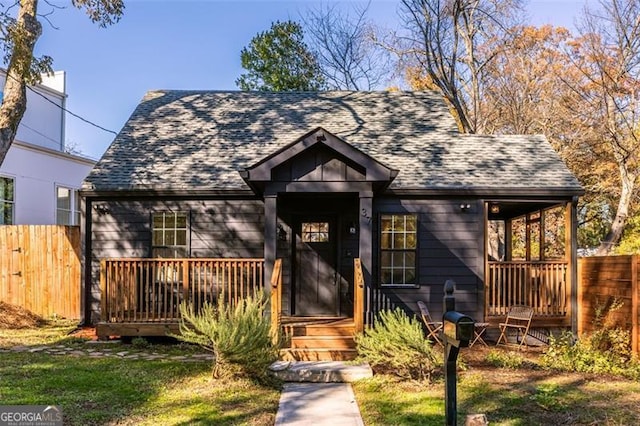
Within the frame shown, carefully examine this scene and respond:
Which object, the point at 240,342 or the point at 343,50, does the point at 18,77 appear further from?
the point at 343,50

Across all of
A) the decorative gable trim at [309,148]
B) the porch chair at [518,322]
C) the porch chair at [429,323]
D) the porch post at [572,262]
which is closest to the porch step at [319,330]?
the porch chair at [429,323]

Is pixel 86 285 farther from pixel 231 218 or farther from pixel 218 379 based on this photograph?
pixel 218 379

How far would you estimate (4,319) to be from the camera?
33.7ft

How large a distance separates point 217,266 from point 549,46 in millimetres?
17424

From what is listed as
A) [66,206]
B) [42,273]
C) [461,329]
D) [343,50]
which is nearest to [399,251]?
[461,329]

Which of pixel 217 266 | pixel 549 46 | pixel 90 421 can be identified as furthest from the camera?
pixel 549 46

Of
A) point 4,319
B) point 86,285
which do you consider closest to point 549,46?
point 86,285

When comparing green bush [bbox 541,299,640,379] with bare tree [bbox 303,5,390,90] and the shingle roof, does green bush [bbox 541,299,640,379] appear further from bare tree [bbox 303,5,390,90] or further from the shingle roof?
bare tree [bbox 303,5,390,90]

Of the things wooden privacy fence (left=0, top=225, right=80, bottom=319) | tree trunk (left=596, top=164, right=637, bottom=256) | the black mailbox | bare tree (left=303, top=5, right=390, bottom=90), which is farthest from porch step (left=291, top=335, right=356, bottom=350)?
bare tree (left=303, top=5, right=390, bottom=90)

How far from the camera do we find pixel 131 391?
589 cm

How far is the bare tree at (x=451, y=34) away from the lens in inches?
652

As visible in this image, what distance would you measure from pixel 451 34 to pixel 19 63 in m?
13.5

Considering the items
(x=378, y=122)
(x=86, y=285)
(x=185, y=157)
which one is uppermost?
(x=378, y=122)

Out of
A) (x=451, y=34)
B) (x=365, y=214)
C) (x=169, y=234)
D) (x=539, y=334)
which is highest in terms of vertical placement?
(x=451, y=34)
